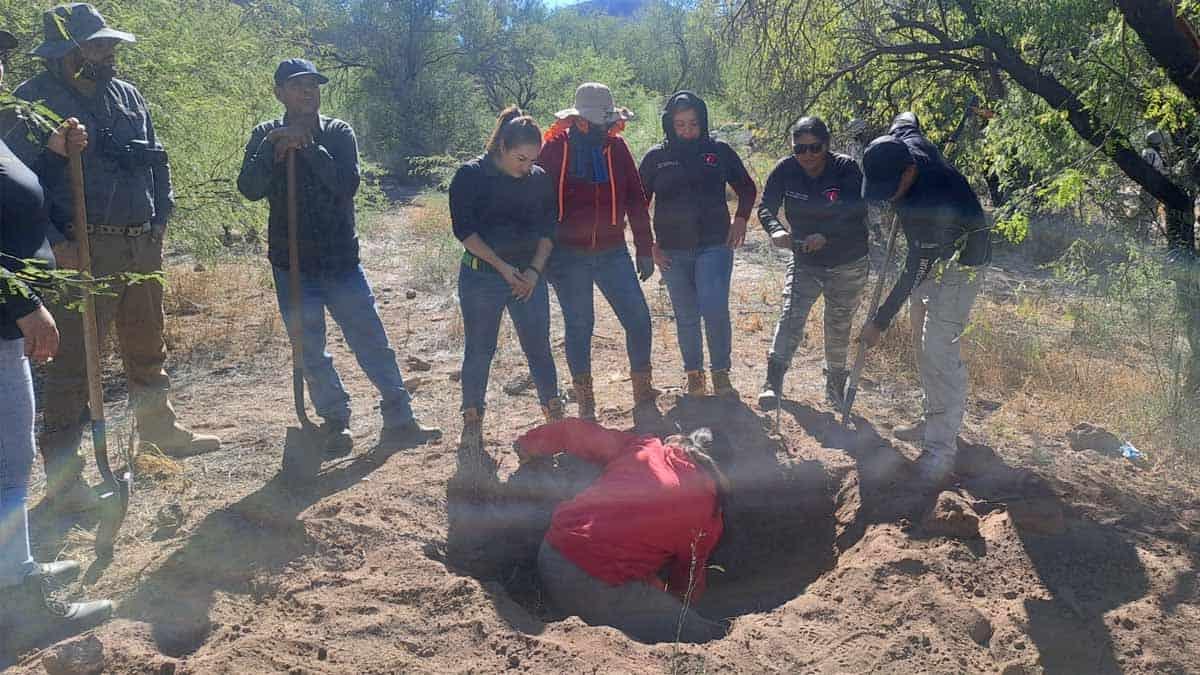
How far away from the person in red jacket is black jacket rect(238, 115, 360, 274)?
1970 mm

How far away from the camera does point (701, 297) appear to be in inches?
199

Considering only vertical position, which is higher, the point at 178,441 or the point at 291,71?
the point at 291,71

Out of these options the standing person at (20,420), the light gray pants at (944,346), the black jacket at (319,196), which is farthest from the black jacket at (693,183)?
the standing person at (20,420)

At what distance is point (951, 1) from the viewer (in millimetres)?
5773

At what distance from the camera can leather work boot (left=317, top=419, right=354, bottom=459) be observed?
4.64 metres

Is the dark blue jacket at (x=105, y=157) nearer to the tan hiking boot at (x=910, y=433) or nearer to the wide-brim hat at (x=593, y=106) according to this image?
the wide-brim hat at (x=593, y=106)

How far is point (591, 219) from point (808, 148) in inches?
50.6

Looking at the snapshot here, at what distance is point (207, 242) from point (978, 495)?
638 centimetres

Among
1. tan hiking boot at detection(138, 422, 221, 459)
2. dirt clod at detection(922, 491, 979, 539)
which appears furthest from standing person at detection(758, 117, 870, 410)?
tan hiking boot at detection(138, 422, 221, 459)

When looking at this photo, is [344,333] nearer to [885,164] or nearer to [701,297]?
[701,297]

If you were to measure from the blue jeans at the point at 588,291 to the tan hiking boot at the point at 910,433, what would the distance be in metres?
1.55

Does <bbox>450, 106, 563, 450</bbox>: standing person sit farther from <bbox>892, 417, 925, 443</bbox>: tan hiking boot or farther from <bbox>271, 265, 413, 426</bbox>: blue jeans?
<bbox>892, 417, 925, 443</bbox>: tan hiking boot

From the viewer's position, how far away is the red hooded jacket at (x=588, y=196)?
468cm

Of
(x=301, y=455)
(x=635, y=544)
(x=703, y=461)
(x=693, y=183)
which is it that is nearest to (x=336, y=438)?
(x=301, y=455)
